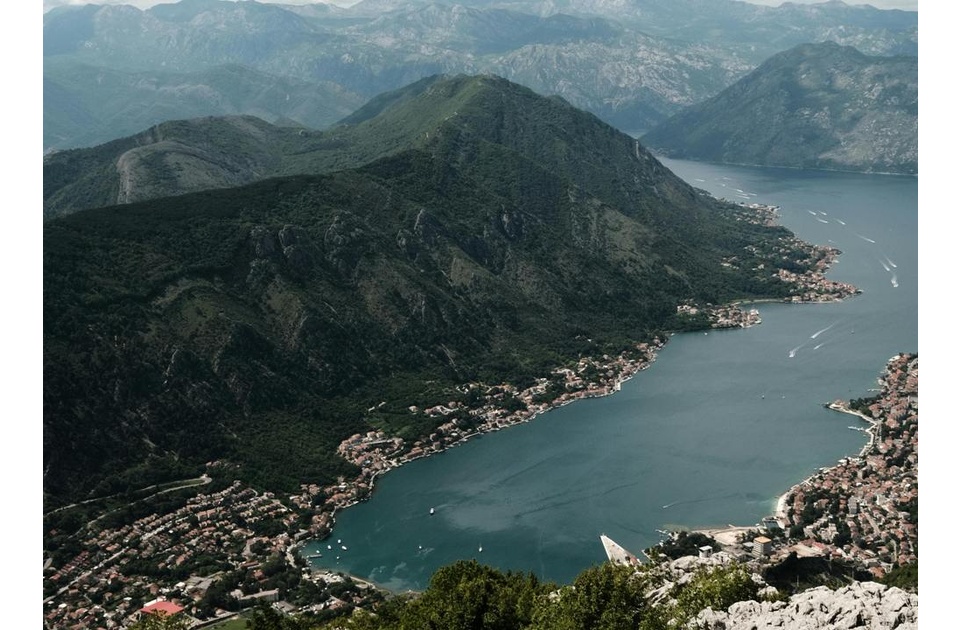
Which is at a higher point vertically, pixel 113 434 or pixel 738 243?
pixel 738 243

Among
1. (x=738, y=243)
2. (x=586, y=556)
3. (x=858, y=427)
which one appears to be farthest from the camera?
(x=738, y=243)

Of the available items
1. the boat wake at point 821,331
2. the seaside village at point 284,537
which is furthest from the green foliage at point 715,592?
the boat wake at point 821,331

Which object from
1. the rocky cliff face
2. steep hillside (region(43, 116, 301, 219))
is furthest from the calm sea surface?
steep hillside (region(43, 116, 301, 219))

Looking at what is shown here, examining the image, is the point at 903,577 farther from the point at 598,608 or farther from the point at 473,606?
the point at 473,606

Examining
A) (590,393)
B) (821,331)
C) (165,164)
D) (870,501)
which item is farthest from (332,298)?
(165,164)

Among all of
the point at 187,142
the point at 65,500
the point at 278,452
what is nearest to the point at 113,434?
the point at 65,500

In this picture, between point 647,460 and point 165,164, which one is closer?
point 647,460

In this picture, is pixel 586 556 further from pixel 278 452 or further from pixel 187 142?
pixel 187 142
